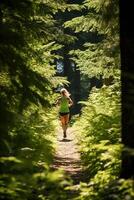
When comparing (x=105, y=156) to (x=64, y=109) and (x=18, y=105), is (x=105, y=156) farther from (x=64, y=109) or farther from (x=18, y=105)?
(x=64, y=109)

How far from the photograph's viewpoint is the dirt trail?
44.2 feet

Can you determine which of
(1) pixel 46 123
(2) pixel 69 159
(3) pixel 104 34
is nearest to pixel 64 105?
(1) pixel 46 123

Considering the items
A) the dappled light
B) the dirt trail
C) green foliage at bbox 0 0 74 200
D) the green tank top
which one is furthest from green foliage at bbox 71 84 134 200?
the green tank top

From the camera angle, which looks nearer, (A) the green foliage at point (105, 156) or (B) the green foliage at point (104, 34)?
(A) the green foliage at point (105, 156)

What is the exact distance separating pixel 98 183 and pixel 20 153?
1.72 metres

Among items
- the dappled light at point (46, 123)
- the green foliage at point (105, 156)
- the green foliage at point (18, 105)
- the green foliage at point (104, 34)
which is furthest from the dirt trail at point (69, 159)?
the green foliage at point (104, 34)

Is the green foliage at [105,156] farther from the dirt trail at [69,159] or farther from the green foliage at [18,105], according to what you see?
the green foliage at [18,105]

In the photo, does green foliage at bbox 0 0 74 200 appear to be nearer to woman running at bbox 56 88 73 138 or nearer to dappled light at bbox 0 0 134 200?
dappled light at bbox 0 0 134 200

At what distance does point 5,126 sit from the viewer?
26.7 feet

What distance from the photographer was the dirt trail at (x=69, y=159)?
1348cm

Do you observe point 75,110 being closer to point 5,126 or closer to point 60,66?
point 60,66

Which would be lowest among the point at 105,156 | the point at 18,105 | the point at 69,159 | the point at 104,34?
the point at 105,156

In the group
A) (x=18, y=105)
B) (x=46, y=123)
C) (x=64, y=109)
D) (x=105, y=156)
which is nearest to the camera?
(x=105, y=156)

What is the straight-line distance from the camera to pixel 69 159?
1608 cm
